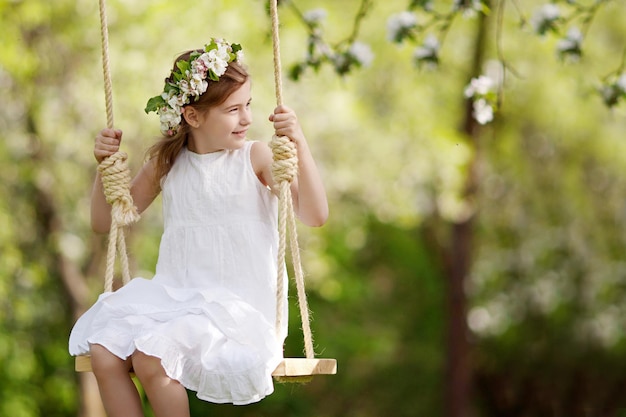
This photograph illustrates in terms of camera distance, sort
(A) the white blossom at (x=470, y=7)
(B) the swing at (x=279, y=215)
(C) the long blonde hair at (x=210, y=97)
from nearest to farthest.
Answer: (B) the swing at (x=279, y=215) < (C) the long blonde hair at (x=210, y=97) < (A) the white blossom at (x=470, y=7)

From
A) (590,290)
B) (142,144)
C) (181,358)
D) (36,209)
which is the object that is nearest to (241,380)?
(181,358)

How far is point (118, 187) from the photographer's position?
11.4 feet

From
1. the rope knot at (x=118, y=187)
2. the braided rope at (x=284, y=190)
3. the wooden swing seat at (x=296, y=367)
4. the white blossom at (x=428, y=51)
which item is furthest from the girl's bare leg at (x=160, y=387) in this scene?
the white blossom at (x=428, y=51)

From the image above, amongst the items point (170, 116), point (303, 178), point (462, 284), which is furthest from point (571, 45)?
point (462, 284)

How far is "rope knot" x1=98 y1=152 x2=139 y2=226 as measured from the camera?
136 inches

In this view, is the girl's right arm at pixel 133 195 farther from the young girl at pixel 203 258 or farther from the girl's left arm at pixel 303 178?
the girl's left arm at pixel 303 178

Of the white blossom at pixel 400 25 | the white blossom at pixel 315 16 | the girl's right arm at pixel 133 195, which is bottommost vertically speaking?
the girl's right arm at pixel 133 195

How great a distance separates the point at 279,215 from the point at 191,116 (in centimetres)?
46

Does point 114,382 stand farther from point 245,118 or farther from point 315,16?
point 315,16

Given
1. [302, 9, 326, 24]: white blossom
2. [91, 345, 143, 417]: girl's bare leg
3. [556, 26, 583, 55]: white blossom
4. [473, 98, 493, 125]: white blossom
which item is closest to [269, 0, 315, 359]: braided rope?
[91, 345, 143, 417]: girl's bare leg

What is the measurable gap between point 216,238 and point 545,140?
35.5ft

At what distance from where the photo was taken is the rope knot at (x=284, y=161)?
3266mm

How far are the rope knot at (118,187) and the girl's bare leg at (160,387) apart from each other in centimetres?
57

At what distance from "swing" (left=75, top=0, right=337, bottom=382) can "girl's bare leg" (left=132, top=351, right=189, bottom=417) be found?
0.22 meters
